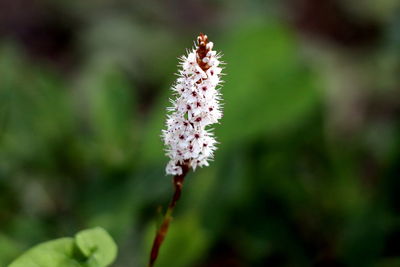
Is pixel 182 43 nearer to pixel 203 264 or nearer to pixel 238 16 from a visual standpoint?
pixel 238 16

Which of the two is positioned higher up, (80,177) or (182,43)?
(182,43)

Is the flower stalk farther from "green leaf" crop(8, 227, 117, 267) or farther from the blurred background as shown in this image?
the blurred background

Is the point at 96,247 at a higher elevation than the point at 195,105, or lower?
lower

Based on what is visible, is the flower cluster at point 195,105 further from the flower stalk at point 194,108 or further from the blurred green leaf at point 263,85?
the blurred green leaf at point 263,85

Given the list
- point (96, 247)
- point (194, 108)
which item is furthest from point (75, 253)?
point (194, 108)

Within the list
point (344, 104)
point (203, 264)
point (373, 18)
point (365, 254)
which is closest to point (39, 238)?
point (203, 264)

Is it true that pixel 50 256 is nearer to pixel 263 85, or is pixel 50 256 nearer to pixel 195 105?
pixel 195 105
